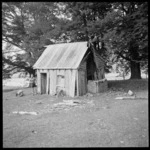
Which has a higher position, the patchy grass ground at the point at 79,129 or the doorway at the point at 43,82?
the doorway at the point at 43,82

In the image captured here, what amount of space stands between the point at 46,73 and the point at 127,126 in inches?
480

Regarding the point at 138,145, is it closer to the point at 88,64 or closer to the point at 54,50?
the point at 88,64

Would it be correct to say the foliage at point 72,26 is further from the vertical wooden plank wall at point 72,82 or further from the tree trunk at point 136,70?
the vertical wooden plank wall at point 72,82

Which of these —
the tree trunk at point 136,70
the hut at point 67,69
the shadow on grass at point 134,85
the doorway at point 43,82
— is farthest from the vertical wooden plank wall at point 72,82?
the tree trunk at point 136,70

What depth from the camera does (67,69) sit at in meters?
14.9

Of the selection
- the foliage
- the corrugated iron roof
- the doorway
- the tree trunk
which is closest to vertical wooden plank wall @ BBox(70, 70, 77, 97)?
the corrugated iron roof

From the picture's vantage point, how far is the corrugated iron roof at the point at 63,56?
15.1 metres

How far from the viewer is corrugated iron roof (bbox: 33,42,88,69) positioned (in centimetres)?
1507

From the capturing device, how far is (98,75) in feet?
56.8

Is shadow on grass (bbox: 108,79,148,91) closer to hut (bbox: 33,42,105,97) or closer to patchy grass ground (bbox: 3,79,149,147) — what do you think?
hut (bbox: 33,42,105,97)

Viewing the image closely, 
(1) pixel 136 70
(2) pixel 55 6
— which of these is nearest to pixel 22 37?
(2) pixel 55 6

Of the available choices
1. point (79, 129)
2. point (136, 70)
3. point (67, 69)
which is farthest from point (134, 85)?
point (79, 129)

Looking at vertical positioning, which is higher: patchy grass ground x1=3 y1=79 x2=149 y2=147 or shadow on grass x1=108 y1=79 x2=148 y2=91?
shadow on grass x1=108 y1=79 x2=148 y2=91

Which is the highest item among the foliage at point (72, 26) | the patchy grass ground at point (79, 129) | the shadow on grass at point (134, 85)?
the foliage at point (72, 26)
